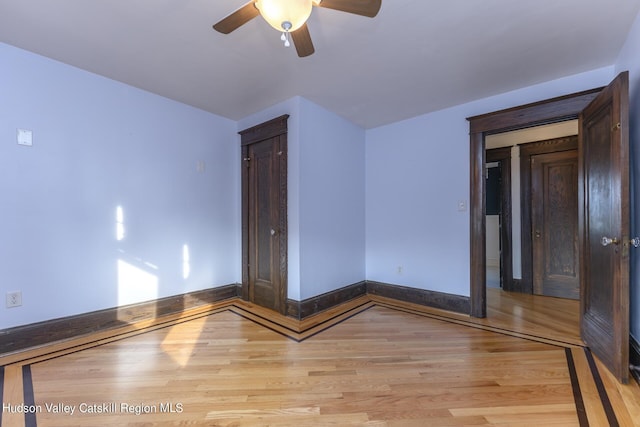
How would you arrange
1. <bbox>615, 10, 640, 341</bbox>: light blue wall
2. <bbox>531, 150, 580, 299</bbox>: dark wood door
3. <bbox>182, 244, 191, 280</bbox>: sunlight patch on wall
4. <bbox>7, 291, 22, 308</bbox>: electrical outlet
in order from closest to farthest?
<bbox>615, 10, 640, 341</bbox>: light blue wall, <bbox>7, 291, 22, 308</bbox>: electrical outlet, <bbox>182, 244, 191, 280</bbox>: sunlight patch on wall, <bbox>531, 150, 580, 299</bbox>: dark wood door

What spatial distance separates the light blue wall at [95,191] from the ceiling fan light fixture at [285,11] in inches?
87.8

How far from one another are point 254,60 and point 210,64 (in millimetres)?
406

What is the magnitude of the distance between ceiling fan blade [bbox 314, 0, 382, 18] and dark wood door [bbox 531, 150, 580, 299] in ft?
12.4

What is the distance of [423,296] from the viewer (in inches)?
135

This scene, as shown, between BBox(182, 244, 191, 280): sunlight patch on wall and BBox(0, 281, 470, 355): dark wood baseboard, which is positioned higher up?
BBox(182, 244, 191, 280): sunlight patch on wall

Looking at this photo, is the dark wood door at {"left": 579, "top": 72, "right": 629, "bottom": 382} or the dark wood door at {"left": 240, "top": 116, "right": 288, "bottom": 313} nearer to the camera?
the dark wood door at {"left": 579, "top": 72, "right": 629, "bottom": 382}

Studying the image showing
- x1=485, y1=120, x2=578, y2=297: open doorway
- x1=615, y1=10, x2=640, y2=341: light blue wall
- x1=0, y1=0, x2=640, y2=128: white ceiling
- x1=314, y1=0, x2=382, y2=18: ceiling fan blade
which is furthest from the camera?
x1=485, y1=120, x2=578, y2=297: open doorway

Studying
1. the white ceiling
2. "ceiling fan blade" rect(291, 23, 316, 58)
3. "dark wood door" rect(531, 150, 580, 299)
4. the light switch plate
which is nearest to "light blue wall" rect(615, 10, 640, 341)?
the white ceiling

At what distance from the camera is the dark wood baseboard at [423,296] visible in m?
3.14

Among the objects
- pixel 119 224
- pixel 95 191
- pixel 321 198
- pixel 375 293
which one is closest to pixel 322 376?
pixel 321 198

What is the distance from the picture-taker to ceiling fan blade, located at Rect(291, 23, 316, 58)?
159 cm

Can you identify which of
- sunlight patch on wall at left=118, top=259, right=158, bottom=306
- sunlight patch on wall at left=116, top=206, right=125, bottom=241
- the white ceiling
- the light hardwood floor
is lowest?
the light hardwood floor

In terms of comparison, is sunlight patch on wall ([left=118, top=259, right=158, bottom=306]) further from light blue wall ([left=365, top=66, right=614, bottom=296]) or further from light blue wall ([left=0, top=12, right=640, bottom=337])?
light blue wall ([left=365, top=66, right=614, bottom=296])

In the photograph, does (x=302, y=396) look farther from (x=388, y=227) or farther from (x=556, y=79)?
(x=556, y=79)
